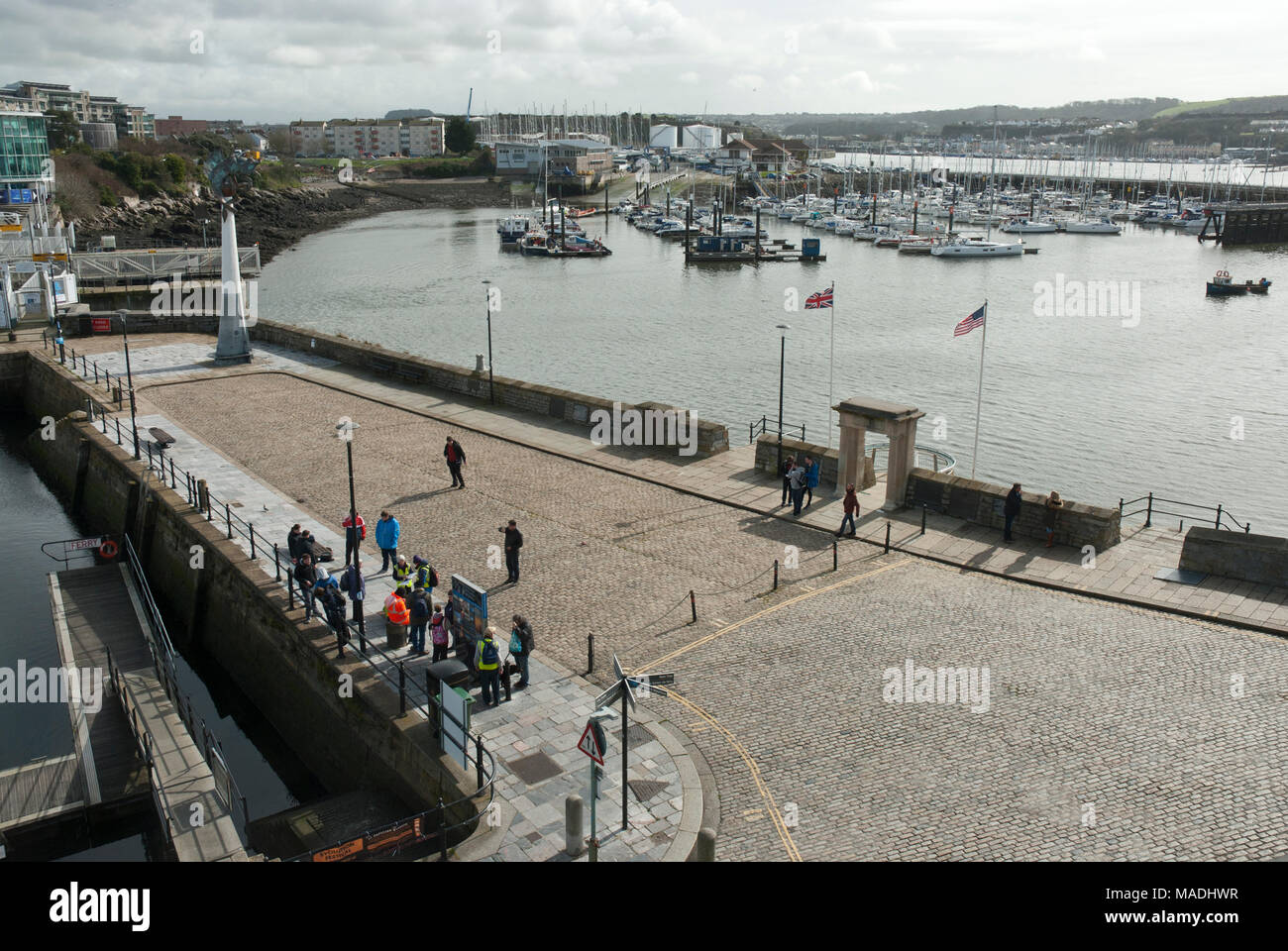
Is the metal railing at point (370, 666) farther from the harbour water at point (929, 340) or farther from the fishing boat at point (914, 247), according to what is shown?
the fishing boat at point (914, 247)

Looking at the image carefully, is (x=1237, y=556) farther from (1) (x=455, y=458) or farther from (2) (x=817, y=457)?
(1) (x=455, y=458)

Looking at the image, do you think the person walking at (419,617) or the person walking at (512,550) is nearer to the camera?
the person walking at (419,617)

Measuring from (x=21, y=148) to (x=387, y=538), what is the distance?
73.5 metres

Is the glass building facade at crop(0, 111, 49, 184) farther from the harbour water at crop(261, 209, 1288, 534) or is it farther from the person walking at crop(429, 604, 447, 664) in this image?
the person walking at crop(429, 604, 447, 664)

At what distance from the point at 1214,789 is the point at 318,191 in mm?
165137

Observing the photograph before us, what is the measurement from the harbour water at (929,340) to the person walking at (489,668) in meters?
23.7

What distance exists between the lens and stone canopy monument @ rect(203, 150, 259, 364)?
37.2m

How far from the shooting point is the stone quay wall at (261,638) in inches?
552

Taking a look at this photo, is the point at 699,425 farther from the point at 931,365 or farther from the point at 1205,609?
the point at 931,365

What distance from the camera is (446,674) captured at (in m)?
14.0

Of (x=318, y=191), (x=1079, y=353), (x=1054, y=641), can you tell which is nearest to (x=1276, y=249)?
(x=1079, y=353)

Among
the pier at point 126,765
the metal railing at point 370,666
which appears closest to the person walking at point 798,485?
the metal railing at point 370,666

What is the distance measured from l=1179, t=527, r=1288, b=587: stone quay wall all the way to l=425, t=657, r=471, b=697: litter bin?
42.1ft

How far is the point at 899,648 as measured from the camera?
1570cm
